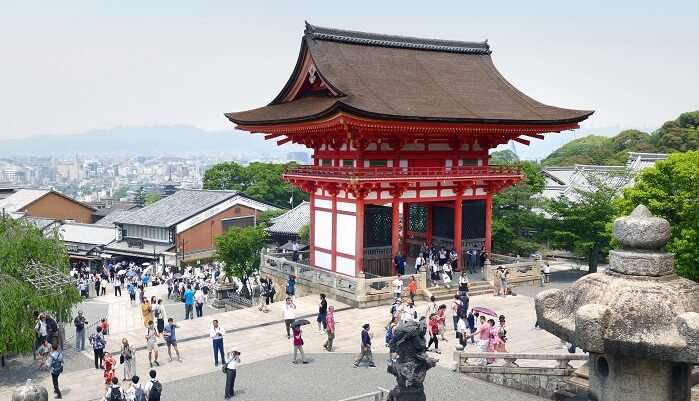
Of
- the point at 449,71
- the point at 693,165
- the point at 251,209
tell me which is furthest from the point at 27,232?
the point at 251,209

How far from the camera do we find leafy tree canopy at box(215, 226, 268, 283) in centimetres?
4275

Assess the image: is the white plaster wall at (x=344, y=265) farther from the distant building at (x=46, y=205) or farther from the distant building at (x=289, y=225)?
the distant building at (x=46, y=205)

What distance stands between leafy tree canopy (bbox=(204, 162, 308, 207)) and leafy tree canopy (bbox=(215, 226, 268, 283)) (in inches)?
1591

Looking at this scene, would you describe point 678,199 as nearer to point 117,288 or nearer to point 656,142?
point 117,288

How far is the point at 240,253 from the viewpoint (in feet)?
140

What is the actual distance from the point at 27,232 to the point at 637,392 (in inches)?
817

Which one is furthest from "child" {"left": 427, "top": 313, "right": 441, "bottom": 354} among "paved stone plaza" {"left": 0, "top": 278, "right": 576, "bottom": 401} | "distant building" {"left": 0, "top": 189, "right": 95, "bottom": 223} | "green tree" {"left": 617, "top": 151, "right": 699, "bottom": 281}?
"distant building" {"left": 0, "top": 189, "right": 95, "bottom": 223}

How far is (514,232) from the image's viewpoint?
38969 millimetres

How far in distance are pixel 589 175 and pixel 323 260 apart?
1645 centimetres

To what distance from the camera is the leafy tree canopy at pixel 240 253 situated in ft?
140

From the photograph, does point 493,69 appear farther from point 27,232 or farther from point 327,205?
point 27,232

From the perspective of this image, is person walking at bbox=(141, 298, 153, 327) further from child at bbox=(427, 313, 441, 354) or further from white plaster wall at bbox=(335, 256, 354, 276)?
white plaster wall at bbox=(335, 256, 354, 276)

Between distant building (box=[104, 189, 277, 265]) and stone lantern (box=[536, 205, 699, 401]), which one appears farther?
distant building (box=[104, 189, 277, 265])

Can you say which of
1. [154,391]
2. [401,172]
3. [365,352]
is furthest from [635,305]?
[401,172]
